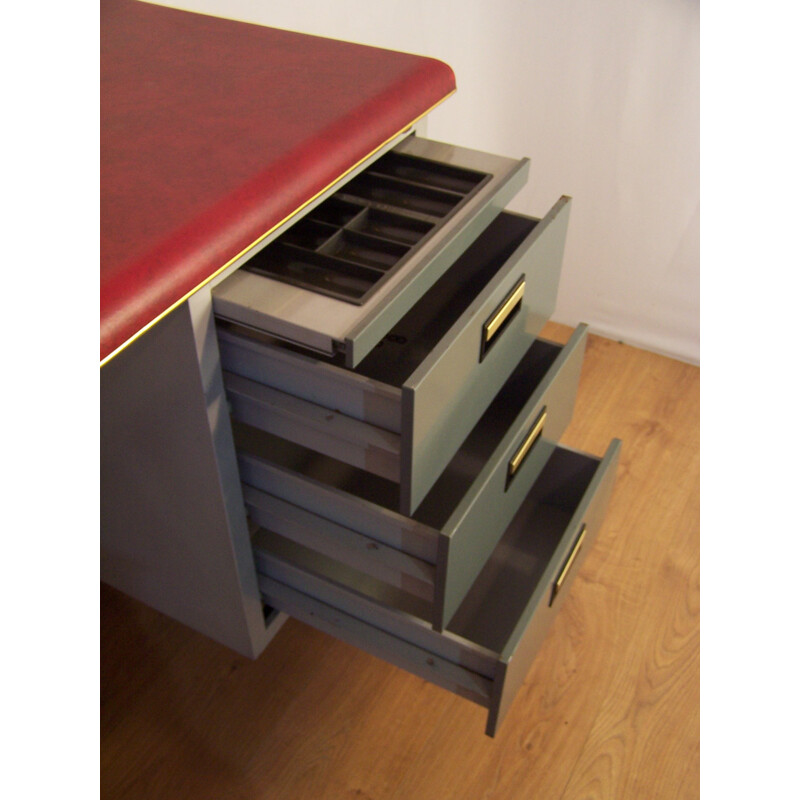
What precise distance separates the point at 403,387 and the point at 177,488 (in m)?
0.33

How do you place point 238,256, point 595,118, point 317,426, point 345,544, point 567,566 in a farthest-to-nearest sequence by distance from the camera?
point 595,118, point 567,566, point 345,544, point 317,426, point 238,256

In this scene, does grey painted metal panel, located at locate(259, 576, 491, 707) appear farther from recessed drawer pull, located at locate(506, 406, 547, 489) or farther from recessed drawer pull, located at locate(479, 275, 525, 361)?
recessed drawer pull, located at locate(479, 275, 525, 361)

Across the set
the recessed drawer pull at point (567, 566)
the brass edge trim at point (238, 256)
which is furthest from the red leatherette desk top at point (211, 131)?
the recessed drawer pull at point (567, 566)

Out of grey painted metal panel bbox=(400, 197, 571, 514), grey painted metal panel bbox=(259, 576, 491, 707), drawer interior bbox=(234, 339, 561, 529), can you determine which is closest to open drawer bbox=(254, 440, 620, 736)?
grey painted metal panel bbox=(259, 576, 491, 707)

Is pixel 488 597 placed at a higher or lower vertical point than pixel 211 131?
lower

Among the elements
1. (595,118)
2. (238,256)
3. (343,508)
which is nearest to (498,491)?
(343,508)

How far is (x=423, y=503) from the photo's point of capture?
3.50ft

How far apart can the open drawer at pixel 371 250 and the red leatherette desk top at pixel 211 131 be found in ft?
0.20

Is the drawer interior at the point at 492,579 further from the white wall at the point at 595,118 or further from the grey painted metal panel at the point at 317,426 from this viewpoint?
the white wall at the point at 595,118

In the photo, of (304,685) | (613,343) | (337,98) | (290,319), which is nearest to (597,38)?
(613,343)

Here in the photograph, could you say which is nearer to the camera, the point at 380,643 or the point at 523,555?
the point at 380,643

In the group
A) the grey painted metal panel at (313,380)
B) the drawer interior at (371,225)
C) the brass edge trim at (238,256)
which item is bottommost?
the grey painted metal panel at (313,380)

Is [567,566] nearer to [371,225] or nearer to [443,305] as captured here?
[443,305]

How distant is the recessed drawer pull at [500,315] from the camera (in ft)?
2.70
